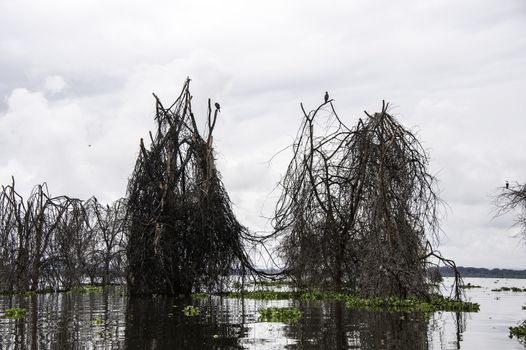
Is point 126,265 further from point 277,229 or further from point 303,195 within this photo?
point 303,195

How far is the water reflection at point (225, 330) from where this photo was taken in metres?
9.69

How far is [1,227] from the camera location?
26.1 meters

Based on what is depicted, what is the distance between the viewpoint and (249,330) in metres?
11.6

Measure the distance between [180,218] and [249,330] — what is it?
11.3m

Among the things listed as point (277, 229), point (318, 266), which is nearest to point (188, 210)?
point (277, 229)

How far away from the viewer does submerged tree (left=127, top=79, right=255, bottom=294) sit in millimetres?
22125

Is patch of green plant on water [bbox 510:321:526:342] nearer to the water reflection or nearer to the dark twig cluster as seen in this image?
the water reflection

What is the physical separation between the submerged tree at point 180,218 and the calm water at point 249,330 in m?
5.96

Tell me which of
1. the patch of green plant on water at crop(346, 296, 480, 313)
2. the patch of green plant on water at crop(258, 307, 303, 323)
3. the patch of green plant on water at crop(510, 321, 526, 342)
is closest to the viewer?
the patch of green plant on water at crop(510, 321, 526, 342)

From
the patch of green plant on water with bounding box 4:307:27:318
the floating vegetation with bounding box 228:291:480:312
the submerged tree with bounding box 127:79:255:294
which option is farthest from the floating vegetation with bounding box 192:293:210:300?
the patch of green plant on water with bounding box 4:307:27:318

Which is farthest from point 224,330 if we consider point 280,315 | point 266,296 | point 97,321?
point 266,296

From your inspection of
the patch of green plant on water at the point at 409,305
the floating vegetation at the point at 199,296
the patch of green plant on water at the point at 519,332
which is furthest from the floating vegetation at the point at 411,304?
the floating vegetation at the point at 199,296

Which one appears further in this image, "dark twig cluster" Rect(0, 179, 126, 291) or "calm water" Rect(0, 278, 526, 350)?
"dark twig cluster" Rect(0, 179, 126, 291)

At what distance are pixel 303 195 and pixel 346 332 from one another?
8.81 m
